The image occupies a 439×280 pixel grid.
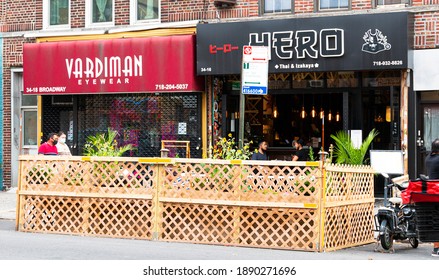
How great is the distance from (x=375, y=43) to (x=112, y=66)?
276 inches

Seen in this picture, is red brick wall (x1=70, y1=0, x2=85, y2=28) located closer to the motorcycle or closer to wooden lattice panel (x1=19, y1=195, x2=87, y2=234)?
wooden lattice panel (x1=19, y1=195, x2=87, y2=234)

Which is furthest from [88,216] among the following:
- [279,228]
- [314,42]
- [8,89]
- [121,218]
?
[8,89]

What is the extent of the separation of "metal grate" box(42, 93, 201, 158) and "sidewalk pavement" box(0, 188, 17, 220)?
1.98m

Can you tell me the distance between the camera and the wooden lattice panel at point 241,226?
1367 cm

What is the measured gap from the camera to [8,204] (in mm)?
21297

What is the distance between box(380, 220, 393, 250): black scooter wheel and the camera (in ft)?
45.0

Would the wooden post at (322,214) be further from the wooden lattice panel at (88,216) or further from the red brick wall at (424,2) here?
the red brick wall at (424,2)

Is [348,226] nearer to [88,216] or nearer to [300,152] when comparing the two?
[88,216]

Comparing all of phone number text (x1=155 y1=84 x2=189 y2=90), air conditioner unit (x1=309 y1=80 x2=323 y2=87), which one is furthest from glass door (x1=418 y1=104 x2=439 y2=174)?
phone number text (x1=155 y1=84 x2=189 y2=90)

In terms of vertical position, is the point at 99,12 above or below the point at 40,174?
above

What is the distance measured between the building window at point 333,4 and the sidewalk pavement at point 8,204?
27.9 ft

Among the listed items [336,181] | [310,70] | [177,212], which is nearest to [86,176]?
[177,212]

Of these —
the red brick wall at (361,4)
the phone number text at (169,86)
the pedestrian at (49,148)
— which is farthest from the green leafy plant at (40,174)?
the red brick wall at (361,4)

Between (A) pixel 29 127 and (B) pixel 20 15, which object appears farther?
(A) pixel 29 127
